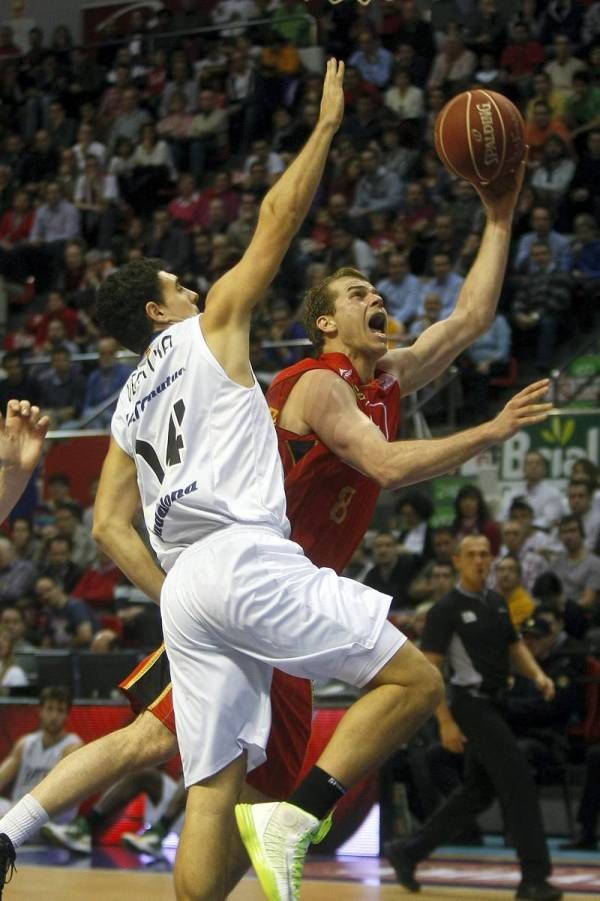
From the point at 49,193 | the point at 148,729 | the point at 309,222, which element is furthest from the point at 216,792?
the point at 49,193

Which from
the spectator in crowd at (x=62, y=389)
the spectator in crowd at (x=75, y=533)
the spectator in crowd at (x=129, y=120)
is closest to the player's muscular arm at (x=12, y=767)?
the spectator in crowd at (x=75, y=533)

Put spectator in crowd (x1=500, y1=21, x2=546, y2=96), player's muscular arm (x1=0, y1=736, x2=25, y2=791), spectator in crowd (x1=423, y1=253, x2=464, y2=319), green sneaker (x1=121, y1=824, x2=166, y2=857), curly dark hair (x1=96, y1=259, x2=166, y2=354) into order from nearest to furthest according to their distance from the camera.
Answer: curly dark hair (x1=96, y1=259, x2=166, y2=354) → green sneaker (x1=121, y1=824, x2=166, y2=857) → player's muscular arm (x1=0, y1=736, x2=25, y2=791) → spectator in crowd (x1=423, y1=253, x2=464, y2=319) → spectator in crowd (x1=500, y1=21, x2=546, y2=96)

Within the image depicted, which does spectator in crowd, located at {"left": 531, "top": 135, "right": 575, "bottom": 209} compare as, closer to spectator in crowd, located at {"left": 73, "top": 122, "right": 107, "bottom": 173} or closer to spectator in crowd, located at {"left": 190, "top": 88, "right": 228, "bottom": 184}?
spectator in crowd, located at {"left": 190, "top": 88, "right": 228, "bottom": 184}

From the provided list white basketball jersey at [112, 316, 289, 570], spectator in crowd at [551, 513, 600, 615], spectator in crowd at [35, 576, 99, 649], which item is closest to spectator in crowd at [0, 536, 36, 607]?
spectator in crowd at [35, 576, 99, 649]

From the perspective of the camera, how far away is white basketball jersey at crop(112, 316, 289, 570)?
437cm

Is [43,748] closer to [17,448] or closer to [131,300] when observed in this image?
[17,448]

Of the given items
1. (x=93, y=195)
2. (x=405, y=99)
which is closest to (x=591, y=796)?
(x=405, y=99)

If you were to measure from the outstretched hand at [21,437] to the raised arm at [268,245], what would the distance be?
2.95 ft

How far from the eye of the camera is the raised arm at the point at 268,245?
4.36m

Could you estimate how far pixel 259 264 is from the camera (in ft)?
14.3

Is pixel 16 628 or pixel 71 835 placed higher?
pixel 16 628

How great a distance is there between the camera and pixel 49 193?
1755 cm

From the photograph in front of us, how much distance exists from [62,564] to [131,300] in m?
8.18

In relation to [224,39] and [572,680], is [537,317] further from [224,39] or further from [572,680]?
[224,39]
